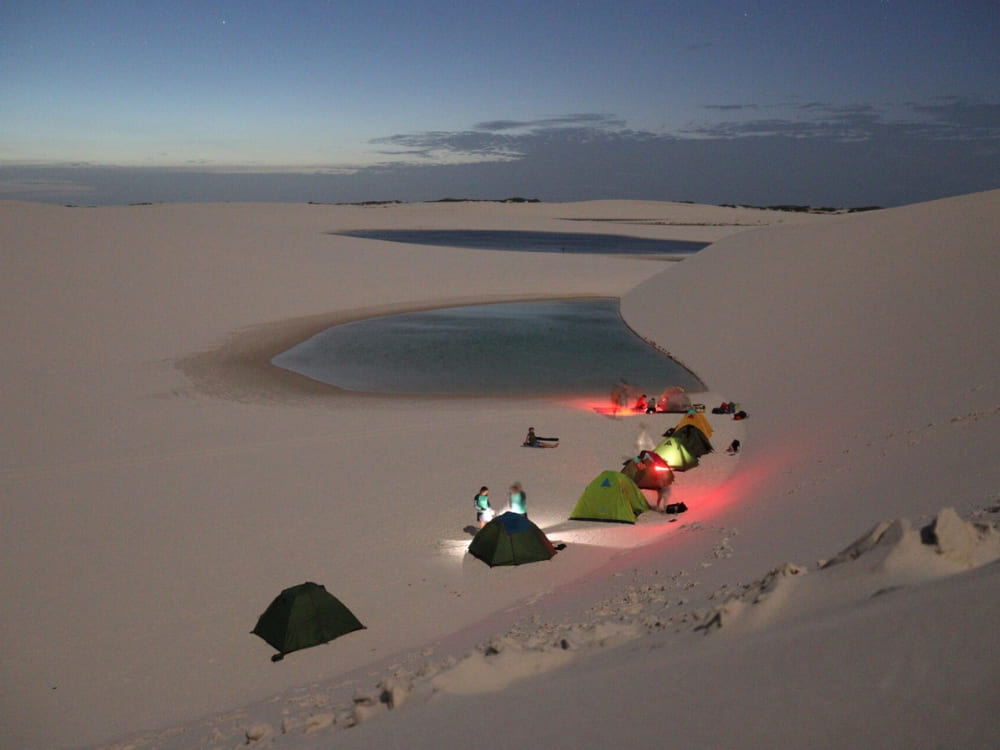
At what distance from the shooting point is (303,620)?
1123 centimetres

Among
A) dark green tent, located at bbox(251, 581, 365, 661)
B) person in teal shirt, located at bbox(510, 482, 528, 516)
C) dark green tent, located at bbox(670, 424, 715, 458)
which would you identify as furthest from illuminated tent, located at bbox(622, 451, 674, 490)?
dark green tent, located at bbox(251, 581, 365, 661)

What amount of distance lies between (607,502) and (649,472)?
5.33ft

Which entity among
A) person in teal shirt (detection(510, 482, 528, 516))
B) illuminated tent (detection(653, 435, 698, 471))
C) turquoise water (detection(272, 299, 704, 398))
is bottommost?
turquoise water (detection(272, 299, 704, 398))

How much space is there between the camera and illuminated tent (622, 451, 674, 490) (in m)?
16.9

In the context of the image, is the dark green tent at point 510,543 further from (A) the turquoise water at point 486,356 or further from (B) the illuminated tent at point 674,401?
(A) the turquoise water at point 486,356

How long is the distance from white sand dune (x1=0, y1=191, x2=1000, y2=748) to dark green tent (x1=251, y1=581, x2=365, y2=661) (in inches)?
11.0

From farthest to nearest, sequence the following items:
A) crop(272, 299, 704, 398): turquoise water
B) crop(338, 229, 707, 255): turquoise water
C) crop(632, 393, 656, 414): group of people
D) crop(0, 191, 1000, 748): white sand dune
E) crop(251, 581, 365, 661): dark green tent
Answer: crop(338, 229, 707, 255): turquoise water, crop(272, 299, 704, 398): turquoise water, crop(632, 393, 656, 414): group of people, crop(251, 581, 365, 661): dark green tent, crop(0, 191, 1000, 748): white sand dune

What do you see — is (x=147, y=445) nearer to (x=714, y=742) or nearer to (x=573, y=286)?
(x=714, y=742)

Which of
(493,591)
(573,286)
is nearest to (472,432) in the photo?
(493,591)

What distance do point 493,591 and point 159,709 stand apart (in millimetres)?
4963

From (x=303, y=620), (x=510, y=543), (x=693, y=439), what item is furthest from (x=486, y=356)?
(x=303, y=620)

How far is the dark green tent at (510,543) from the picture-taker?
1370 centimetres

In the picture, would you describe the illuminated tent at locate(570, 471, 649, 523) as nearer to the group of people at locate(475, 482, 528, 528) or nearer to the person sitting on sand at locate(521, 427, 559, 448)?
the group of people at locate(475, 482, 528, 528)

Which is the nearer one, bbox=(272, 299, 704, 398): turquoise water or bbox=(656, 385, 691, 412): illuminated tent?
bbox=(656, 385, 691, 412): illuminated tent
